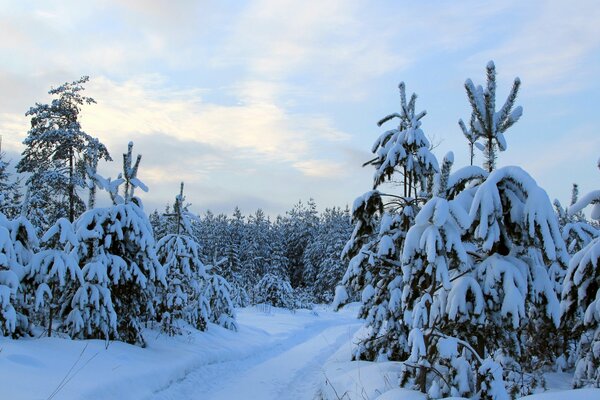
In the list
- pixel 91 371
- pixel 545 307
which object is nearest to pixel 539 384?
pixel 545 307

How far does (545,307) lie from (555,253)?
50.3 inches

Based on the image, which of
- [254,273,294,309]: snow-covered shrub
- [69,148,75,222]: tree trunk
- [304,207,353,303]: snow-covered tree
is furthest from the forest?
[304,207,353,303]: snow-covered tree

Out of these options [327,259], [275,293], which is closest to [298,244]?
[327,259]

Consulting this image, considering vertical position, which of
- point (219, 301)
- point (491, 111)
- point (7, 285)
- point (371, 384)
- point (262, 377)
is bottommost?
point (262, 377)

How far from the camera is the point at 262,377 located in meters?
12.7

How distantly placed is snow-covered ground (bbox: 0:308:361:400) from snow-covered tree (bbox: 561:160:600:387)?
5341mm

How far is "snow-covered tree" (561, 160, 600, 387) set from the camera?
7309 mm

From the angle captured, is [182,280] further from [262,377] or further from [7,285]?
[7,285]

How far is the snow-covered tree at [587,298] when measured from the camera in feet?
24.0

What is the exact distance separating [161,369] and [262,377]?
313cm

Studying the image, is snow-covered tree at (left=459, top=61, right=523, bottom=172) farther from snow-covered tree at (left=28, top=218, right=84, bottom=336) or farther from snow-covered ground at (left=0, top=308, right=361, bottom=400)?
snow-covered tree at (left=28, top=218, right=84, bottom=336)

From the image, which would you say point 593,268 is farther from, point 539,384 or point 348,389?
point 348,389

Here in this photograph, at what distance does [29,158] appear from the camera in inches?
1035

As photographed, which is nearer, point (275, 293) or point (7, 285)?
point (7, 285)
